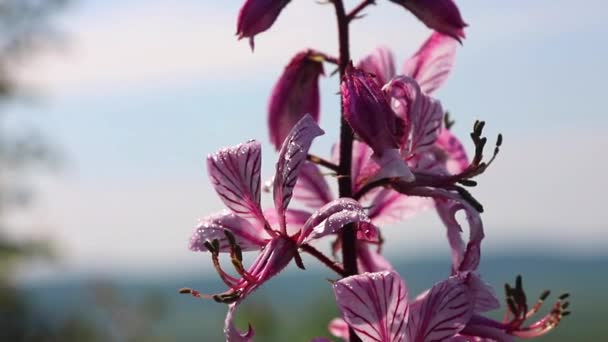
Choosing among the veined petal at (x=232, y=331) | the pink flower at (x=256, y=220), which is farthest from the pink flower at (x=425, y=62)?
the veined petal at (x=232, y=331)

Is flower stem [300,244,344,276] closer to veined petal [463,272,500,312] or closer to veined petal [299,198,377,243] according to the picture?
veined petal [299,198,377,243]

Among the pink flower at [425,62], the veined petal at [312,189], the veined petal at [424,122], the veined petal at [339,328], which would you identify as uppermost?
the pink flower at [425,62]

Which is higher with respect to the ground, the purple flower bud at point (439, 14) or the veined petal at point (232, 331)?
the purple flower bud at point (439, 14)

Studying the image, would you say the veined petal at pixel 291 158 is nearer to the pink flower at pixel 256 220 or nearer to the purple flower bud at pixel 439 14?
the pink flower at pixel 256 220

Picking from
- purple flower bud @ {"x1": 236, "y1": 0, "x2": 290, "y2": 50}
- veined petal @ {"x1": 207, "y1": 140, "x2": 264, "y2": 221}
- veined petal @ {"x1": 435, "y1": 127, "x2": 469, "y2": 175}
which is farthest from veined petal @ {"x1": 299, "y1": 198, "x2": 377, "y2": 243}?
purple flower bud @ {"x1": 236, "y1": 0, "x2": 290, "y2": 50}

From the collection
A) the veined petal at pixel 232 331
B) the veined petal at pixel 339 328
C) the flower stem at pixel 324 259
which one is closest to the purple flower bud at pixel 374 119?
the flower stem at pixel 324 259

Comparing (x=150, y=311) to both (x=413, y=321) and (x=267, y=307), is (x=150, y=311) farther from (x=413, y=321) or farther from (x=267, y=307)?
(x=413, y=321)

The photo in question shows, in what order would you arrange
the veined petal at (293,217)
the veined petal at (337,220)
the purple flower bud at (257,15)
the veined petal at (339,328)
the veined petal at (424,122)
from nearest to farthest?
1. the veined petal at (337,220)
2. the veined petal at (424,122)
3. the purple flower bud at (257,15)
4. the veined petal at (293,217)
5. the veined petal at (339,328)

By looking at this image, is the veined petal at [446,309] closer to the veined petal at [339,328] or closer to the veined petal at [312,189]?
the veined petal at [339,328]

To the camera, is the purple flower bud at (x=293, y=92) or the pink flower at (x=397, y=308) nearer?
the pink flower at (x=397, y=308)

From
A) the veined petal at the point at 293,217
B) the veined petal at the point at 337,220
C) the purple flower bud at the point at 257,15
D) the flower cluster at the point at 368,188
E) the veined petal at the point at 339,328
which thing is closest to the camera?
the veined petal at the point at 337,220
